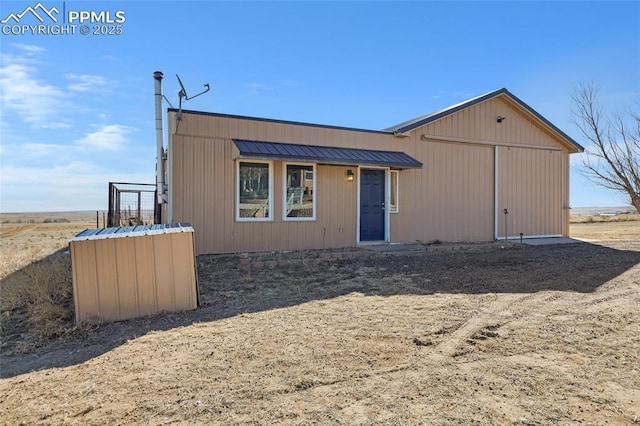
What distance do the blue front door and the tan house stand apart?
29 mm

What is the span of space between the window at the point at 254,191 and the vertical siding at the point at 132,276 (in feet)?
13.1

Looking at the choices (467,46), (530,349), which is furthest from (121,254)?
(467,46)

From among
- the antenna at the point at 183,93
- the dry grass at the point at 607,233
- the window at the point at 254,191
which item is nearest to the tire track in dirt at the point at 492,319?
the window at the point at 254,191

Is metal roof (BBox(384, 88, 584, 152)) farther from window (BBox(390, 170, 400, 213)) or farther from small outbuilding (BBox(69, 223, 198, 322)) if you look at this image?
small outbuilding (BBox(69, 223, 198, 322))

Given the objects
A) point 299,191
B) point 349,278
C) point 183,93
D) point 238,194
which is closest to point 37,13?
point 183,93

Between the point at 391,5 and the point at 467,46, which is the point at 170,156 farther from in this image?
the point at 467,46

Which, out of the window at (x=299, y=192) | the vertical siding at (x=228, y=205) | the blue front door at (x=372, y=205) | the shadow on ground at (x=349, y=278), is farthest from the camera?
the blue front door at (x=372, y=205)

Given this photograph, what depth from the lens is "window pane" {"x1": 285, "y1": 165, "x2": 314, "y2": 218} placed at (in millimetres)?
9219

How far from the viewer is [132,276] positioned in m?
4.45

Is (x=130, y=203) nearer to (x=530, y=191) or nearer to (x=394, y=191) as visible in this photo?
(x=394, y=191)

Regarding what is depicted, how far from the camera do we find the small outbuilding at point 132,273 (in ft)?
13.8

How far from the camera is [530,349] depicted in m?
3.31

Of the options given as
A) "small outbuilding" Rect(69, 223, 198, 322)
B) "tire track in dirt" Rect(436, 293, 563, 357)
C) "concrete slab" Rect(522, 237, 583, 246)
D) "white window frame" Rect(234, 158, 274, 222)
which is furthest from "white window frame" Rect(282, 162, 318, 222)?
"concrete slab" Rect(522, 237, 583, 246)

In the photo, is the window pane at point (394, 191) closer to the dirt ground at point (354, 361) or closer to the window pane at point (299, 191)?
the window pane at point (299, 191)
